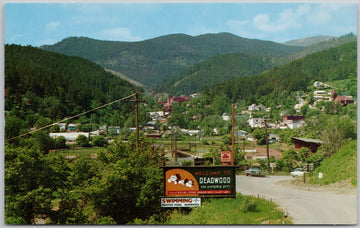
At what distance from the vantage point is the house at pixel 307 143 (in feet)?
68.1

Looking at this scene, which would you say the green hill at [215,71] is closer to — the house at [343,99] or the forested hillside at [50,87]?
the forested hillside at [50,87]

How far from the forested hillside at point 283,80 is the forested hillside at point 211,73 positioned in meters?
1.20

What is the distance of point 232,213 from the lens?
1127 centimetres

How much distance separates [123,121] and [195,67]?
12519 mm

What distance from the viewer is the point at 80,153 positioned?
65.8 ft

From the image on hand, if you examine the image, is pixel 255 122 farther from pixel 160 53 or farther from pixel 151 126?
pixel 160 53

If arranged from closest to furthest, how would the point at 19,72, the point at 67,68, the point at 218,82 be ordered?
the point at 19,72 → the point at 67,68 → the point at 218,82

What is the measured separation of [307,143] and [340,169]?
8543mm

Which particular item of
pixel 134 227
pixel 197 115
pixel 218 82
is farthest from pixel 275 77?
pixel 134 227

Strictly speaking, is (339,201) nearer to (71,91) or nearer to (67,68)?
(71,91)

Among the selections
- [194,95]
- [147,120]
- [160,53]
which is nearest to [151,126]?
[147,120]

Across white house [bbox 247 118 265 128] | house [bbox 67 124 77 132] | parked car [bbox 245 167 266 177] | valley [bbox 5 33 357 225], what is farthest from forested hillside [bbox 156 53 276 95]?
parked car [bbox 245 167 266 177]

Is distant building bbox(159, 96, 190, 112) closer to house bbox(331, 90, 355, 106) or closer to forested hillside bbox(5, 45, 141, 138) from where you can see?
forested hillside bbox(5, 45, 141, 138)

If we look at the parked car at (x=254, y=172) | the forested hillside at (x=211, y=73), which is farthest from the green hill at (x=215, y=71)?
the parked car at (x=254, y=172)
